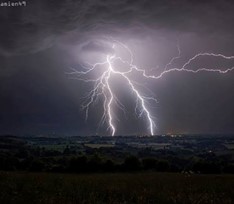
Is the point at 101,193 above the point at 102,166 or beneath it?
above

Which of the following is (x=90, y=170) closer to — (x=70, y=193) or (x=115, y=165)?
(x=115, y=165)

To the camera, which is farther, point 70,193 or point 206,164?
point 206,164

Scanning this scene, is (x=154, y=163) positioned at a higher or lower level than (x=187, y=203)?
lower

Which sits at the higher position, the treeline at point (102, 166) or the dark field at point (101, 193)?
the dark field at point (101, 193)

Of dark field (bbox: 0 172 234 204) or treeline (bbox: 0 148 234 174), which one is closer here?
dark field (bbox: 0 172 234 204)

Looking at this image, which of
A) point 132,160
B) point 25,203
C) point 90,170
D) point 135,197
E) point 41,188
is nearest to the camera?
point 25,203

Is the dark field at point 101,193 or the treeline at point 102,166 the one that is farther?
the treeline at point 102,166

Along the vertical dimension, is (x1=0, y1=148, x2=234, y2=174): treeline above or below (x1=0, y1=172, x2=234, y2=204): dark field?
below

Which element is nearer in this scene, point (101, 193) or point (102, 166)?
point (101, 193)

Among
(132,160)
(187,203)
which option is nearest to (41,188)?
(187,203)

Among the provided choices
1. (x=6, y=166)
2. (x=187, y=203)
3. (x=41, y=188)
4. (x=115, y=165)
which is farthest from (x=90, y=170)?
(x=187, y=203)

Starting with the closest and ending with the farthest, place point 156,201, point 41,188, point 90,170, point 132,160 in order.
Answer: point 156,201
point 41,188
point 90,170
point 132,160
